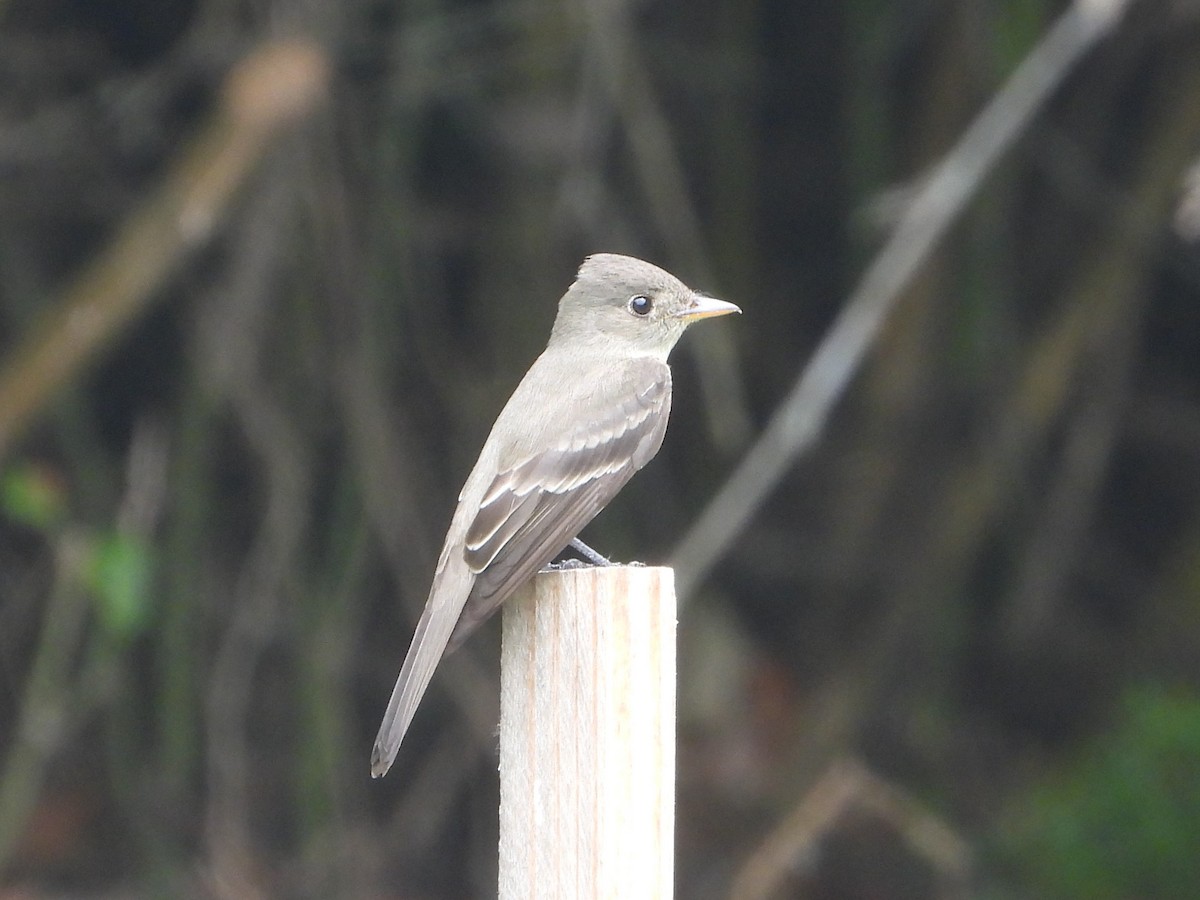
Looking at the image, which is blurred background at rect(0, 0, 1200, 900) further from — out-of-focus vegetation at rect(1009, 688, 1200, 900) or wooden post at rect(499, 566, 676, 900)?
wooden post at rect(499, 566, 676, 900)

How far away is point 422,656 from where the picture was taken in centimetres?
331

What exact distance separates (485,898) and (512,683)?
4301mm

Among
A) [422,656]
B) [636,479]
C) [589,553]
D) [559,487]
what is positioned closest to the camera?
[422,656]

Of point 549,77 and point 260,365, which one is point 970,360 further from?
point 260,365

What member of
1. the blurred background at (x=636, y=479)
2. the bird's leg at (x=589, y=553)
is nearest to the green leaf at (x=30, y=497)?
the blurred background at (x=636, y=479)

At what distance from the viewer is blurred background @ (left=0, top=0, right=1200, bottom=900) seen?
6.02 meters

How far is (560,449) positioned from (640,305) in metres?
0.73

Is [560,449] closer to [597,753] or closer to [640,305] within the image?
[640,305]

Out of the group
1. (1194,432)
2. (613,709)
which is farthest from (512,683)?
(1194,432)

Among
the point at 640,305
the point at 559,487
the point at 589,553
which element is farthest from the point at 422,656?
the point at 640,305

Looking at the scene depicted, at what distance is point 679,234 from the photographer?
648cm

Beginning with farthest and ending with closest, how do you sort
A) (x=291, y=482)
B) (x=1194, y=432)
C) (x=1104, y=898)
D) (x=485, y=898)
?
(x=1194, y=432), (x=485, y=898), (x=291, y=482), (x=1104, y=898)

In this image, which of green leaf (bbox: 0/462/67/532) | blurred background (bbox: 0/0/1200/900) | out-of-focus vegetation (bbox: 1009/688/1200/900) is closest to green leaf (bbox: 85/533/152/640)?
blurred background (bbox: 0/0/1200/900)

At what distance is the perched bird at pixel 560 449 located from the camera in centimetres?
336
